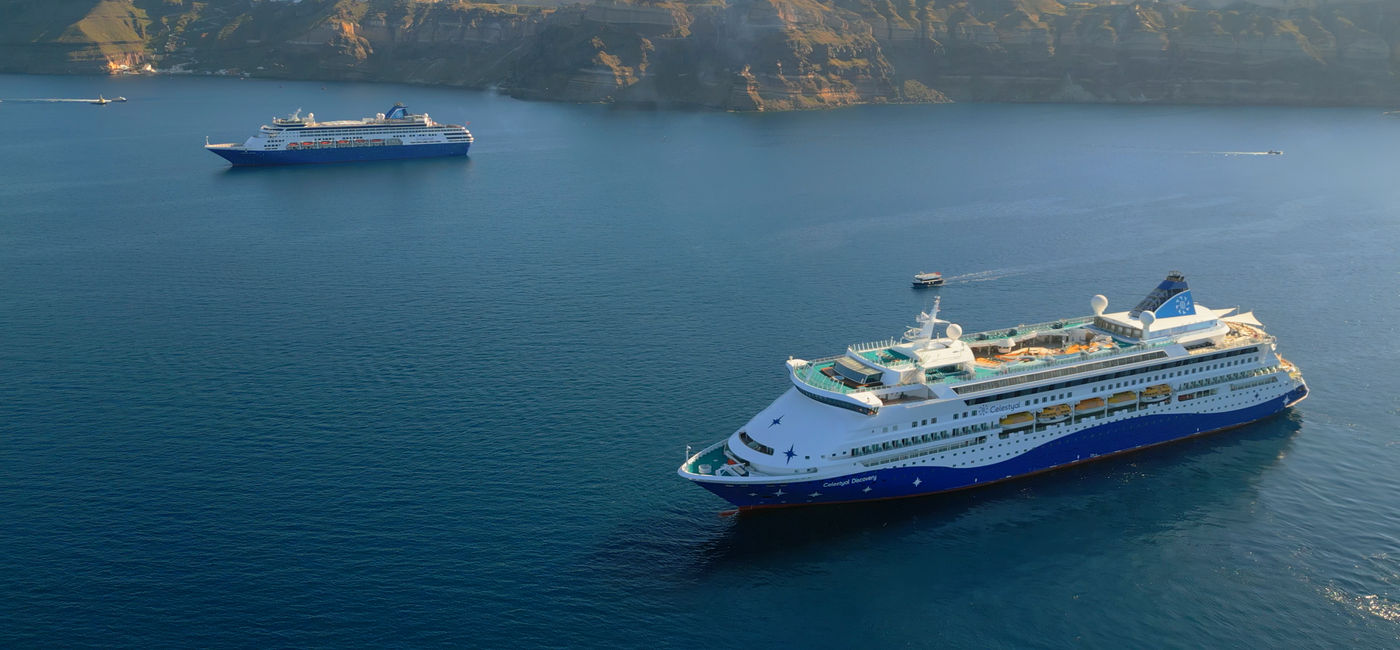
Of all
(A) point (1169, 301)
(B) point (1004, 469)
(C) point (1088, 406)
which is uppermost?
(A) point (1169, 301)

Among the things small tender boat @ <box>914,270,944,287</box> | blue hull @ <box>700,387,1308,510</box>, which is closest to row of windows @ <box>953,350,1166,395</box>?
blue hull @ <box>700,387,1308,510</box>

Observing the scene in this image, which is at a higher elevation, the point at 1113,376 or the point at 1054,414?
the point at 1113,376

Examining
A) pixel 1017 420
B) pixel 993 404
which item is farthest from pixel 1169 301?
pixel 993 404

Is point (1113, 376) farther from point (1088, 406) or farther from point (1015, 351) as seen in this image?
point (1015, 351)

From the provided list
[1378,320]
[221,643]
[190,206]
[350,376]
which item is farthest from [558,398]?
[190,206]

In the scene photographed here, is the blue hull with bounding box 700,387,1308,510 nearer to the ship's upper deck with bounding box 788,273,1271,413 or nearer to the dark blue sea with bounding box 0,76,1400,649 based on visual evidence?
the dark blue sea with bounding box 0,76,1400,649

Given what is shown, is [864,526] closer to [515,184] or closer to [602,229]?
[602,229]
